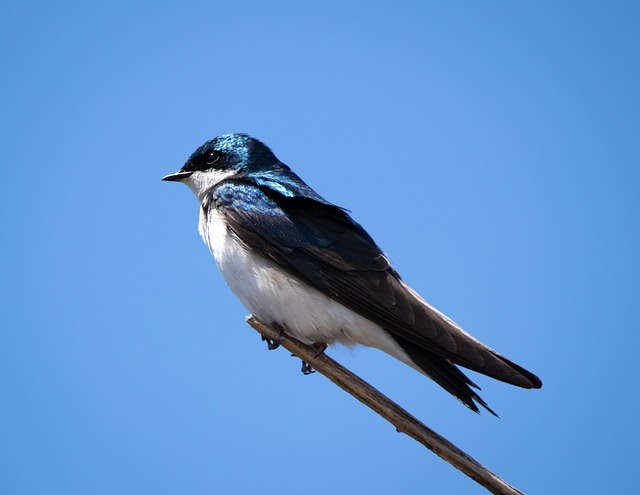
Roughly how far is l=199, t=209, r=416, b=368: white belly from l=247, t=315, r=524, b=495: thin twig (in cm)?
30

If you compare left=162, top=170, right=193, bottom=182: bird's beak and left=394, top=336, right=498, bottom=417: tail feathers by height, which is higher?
left=162, top=170, right=193, bottom=182: bird's beak

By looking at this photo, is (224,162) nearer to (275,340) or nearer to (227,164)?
(227,164)

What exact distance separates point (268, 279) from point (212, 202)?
67 centimetres

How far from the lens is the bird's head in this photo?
4.91 m

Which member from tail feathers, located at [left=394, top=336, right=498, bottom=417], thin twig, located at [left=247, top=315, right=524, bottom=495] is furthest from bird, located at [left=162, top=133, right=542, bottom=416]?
thin twig, located at [left=247, top=315, right=524, bottom=495]

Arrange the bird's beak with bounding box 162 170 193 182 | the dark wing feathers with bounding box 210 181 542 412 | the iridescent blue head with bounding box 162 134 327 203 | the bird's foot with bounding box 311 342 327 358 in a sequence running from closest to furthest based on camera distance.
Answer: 1. the dark wing feathers with bounding box 210 181 542 412
2. the bird's foot with bounding box 311 342 327 358
3. the iridescent blue head with bounding box 162 134 327 203
4. the bird's beak with bounding box 162 170 193 182

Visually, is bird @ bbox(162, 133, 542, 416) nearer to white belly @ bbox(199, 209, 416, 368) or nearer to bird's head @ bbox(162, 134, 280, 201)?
white belly @ bbox(199, 209, 416, 368)

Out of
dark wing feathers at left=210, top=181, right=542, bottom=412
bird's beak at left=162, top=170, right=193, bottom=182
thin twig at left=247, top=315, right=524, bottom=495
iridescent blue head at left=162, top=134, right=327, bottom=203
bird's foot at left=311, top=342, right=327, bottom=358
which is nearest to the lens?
thin twig at left=247, top=315, right=524, bottom=495

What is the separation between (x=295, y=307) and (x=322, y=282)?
180 millimetres

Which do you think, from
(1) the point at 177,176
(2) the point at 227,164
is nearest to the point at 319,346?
(2) the point at 227,164

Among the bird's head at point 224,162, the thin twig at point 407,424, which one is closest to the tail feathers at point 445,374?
the thin twig at point 407,424

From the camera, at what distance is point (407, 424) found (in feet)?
11.3

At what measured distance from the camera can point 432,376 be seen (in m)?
3.89

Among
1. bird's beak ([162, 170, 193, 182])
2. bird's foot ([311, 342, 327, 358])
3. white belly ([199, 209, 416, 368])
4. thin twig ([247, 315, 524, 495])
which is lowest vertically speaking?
thin twig ([247, 315, 524, 495])
